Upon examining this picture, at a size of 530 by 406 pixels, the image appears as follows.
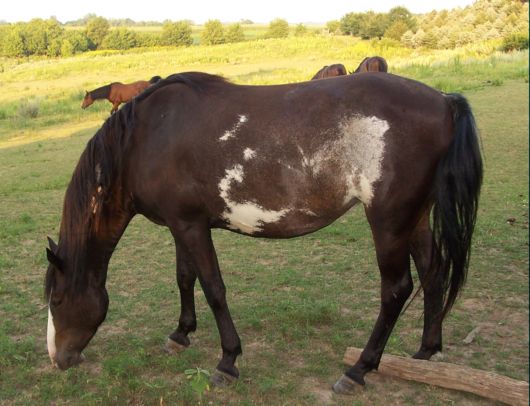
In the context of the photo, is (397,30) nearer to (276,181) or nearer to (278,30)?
(276,181)

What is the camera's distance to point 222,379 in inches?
138

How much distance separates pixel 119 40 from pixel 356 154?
6461 centimetres

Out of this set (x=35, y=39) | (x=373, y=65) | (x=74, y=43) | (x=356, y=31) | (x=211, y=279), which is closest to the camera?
(x=211, y=279)

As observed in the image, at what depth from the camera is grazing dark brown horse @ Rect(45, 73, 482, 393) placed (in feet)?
10.1

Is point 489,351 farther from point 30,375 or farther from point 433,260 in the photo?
point 30,375

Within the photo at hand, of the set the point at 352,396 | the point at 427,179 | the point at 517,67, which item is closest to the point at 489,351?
the point at 352,396

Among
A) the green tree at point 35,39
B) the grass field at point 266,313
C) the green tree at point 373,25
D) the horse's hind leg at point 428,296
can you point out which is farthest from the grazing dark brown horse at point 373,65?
the green tree at point 35,39

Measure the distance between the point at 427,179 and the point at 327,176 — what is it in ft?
1.90

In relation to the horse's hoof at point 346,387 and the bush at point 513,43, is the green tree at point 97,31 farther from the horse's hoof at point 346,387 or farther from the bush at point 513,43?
the horse's hoof at point 346,387

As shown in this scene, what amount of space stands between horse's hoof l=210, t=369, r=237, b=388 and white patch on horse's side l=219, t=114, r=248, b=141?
1545mm

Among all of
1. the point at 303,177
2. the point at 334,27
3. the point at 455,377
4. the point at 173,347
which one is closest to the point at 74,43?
the point at 334,27

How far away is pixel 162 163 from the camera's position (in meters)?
3.34

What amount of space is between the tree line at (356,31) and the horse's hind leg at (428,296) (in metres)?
8.32

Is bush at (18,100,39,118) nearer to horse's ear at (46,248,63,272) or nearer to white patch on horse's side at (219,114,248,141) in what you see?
horse's ear at (46,248,63,272)
